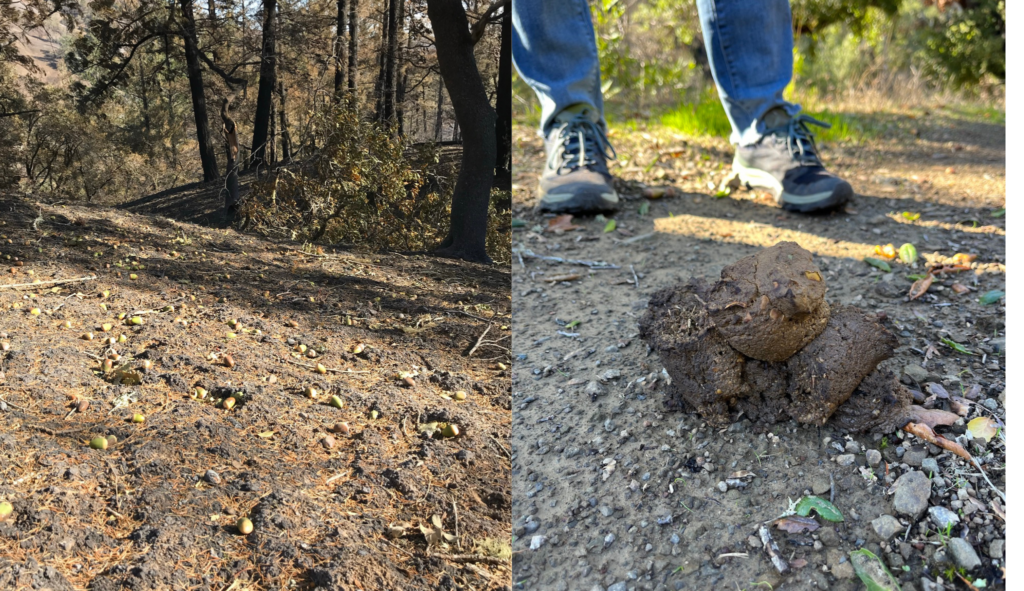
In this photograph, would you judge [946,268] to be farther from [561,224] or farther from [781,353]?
[561,224]

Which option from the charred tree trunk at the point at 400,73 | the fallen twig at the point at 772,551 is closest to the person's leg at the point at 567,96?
the charred tree trunk at the point at 400,73

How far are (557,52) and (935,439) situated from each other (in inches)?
90.5

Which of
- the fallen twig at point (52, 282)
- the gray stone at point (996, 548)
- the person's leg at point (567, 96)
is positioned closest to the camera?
the fallen twig at point (52, 282)

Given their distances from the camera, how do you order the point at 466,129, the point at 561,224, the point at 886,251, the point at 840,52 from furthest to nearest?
1. the point at 840,52
2. the point at 561,224
3. the point at 886,251
4. the point at 466,129

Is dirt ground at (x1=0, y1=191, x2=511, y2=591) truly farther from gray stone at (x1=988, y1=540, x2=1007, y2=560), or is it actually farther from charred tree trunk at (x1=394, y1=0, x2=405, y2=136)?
gray stone at (x1=988, y1=540, x2=1007, y2=560)

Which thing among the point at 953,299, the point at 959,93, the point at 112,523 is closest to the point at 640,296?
the point at 953,299

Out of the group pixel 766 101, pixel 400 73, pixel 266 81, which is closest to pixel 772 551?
pixel 400 73

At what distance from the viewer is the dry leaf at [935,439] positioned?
1447 mm

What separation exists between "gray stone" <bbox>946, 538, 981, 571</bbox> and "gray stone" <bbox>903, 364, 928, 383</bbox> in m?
0.51

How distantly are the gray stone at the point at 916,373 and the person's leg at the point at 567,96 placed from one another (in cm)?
147

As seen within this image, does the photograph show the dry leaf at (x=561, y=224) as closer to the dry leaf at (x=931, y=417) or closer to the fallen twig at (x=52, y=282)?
the dry leaf at (x=931, y=417)

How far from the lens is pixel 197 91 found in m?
1.28

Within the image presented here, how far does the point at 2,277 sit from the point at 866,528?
1626mm

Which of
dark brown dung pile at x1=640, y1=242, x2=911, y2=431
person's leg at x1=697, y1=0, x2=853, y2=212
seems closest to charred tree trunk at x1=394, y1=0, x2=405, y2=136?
dark brown dung pile at x1=640, y1=242, x2=911, y2=431
